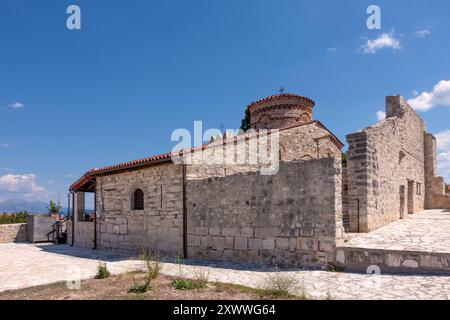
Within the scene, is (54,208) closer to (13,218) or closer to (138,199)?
(13,218)

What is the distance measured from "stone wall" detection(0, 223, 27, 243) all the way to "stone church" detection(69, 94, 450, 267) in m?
5.22

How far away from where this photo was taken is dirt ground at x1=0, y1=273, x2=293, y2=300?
561 centimetres

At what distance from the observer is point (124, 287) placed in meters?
6.37

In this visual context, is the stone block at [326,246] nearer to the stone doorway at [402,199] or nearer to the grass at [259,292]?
the grass at [259,292]

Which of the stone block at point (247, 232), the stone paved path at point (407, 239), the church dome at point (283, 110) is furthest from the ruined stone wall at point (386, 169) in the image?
the church dome at point (283, 110)

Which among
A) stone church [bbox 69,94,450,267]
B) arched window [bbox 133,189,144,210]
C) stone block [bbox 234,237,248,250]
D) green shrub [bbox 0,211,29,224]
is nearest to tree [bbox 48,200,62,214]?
green shrub [bbox 0,211,29,224]

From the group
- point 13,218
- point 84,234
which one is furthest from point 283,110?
point 13,218

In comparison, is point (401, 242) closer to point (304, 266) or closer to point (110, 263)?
point (304, 266)

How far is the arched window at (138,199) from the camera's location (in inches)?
467

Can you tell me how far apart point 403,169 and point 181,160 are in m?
9.54

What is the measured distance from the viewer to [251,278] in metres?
7.11

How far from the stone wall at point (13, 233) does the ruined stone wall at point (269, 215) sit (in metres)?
13.5

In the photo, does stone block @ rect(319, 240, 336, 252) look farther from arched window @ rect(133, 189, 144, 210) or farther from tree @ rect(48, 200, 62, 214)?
tree @ rect(48, 200, 62, 214)

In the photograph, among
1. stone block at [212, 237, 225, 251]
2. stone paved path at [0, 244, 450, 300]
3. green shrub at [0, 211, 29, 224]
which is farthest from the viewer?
green shrub at [0, 211, 29, 224]
